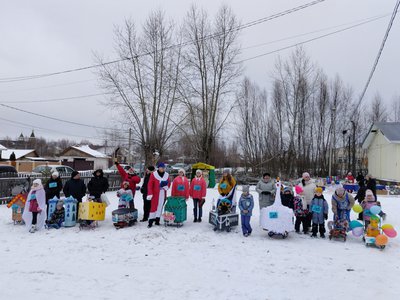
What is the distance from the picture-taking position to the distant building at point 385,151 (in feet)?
80.3

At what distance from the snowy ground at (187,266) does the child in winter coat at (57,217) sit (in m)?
0.45

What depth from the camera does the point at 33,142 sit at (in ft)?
350

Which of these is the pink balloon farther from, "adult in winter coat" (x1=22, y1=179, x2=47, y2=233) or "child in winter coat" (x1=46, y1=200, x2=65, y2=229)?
"adult in winter coat" (x1=22, y1=179, x2=47, y2=233)

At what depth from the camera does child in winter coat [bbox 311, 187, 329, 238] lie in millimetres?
8102

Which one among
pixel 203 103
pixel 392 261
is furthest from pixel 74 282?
pixel 203 103

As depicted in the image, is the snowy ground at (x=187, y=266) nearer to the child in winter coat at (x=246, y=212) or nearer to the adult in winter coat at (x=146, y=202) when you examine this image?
the child in winter coat at (x=246, y=212)

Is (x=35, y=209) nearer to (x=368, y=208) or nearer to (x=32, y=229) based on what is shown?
(x=32, y=229)

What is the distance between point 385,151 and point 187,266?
2632cm

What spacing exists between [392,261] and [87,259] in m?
6.09

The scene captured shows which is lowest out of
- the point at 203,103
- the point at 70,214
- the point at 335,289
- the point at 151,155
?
the point at 335,289

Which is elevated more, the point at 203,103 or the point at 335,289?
the point at 203,103

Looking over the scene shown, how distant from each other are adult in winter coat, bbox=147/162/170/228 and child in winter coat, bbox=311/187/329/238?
406 centimetres

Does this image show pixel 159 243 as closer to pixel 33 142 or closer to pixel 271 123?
pixel 271 123

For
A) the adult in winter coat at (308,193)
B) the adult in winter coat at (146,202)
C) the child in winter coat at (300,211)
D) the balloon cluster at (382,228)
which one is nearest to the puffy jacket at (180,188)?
the adult in winter coat at (146,202)
